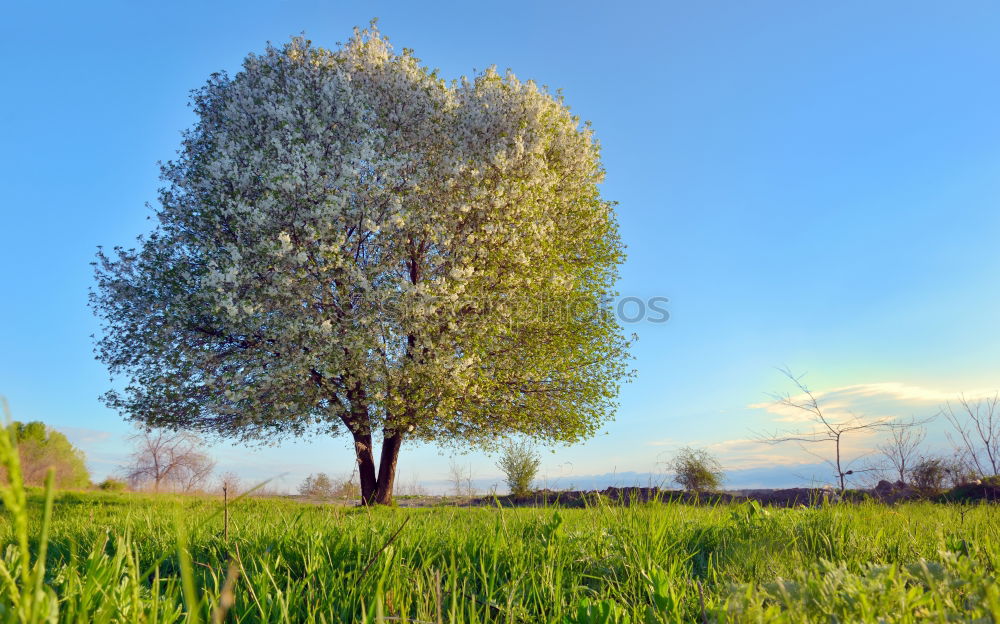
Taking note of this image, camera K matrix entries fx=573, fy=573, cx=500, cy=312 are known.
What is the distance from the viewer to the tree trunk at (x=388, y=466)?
16672 millimetres

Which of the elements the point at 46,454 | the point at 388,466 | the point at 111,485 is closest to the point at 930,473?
the point at 388,466

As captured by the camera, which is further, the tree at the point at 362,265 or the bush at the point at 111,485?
the bush at the point at 111,485

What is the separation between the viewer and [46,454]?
91.5 ft

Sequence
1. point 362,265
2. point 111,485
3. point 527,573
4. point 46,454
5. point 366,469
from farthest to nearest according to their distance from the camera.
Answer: point 46,454 → point 111,485 → point 366,469 → point 362,265 → point 527,573

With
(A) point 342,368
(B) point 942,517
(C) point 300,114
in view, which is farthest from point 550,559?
(C) point 300,114

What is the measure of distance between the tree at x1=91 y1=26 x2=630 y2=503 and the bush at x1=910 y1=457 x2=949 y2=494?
8784 millimetres

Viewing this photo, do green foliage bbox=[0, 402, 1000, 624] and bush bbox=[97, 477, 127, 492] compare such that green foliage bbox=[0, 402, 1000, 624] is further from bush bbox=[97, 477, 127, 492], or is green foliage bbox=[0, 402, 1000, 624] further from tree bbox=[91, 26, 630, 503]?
bush bbox=[97, 477, 127, 492]

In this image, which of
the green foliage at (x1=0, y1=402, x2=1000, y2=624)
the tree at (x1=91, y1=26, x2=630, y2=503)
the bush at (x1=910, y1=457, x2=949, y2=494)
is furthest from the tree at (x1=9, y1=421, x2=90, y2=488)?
the bush at (x1=910, y1=457, x2=949, y2=494)

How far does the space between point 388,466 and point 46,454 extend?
2168 cm

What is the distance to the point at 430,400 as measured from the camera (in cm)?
1558

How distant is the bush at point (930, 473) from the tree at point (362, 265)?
8784 mm

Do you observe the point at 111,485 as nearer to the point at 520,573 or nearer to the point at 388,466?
the point at 388,466

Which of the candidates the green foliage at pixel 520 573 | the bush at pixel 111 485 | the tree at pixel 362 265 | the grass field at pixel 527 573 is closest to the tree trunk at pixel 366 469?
the tree at pixel 362 265

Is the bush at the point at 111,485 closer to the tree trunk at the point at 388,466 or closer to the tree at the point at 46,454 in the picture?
the tree at the point at 46,454
